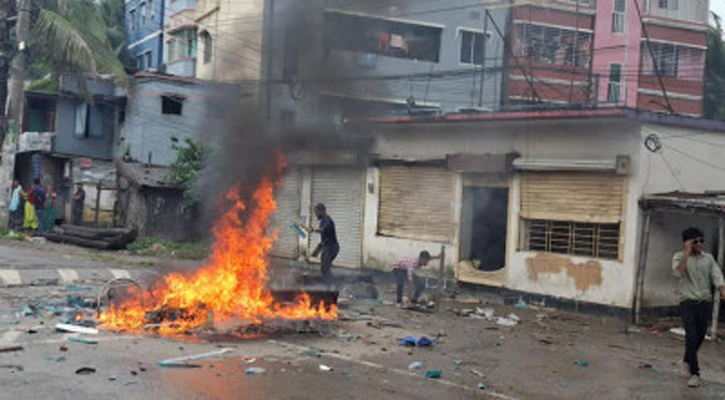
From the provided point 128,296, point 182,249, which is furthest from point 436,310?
point 182,249

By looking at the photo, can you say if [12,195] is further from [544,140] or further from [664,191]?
[664,191]

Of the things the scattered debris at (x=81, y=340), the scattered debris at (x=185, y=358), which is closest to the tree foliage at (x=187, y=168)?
the scattered debris at (x=81, y=340)

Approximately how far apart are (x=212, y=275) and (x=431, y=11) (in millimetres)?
19145

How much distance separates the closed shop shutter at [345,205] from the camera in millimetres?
18141

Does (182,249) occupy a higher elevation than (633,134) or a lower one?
lower

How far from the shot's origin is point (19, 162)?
1302 inches

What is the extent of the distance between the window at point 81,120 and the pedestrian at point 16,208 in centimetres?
478

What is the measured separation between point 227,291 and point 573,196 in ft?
21.7

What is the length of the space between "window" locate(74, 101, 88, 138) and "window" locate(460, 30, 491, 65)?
1508 cm

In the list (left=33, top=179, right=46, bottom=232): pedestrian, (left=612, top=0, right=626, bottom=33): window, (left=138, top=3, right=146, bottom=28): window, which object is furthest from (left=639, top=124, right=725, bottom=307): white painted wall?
(left=138, top=3, right=146, bottom=28): window

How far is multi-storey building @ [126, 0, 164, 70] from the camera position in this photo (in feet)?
123

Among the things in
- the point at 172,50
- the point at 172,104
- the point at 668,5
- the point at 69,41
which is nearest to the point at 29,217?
the point at 172,104

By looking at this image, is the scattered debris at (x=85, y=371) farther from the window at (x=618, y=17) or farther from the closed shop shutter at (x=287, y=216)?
the window at (x=618, y=17)

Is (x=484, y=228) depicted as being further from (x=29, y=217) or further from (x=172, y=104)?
(x=172, y=104)
